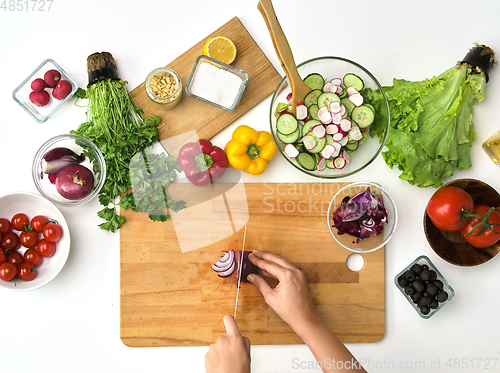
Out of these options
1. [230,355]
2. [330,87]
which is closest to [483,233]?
[330,87]

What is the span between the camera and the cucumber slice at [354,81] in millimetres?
1427

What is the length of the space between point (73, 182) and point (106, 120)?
29 centimetres

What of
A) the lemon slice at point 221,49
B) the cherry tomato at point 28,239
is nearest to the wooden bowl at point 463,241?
the lemon slice at point 221,49

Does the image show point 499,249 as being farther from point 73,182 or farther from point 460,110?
point 73,182

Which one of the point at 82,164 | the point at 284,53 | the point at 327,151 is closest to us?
the point at 284,53

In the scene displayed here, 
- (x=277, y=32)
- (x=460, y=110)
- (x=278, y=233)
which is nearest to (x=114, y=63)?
(x=277, y=32)

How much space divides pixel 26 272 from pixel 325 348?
49.8 inches

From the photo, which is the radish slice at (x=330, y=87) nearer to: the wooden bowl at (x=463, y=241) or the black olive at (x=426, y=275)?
the wooden bowl at (x=463, y=241)

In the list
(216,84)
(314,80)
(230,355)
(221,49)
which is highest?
(221,49)

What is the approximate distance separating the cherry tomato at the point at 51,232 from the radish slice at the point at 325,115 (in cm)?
121

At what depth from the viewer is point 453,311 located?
156 centimetres

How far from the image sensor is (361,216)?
1424mm

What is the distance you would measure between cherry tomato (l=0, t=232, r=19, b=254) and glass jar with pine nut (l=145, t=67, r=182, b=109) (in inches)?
33.3

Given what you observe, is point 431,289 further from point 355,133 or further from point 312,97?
point 312,97
